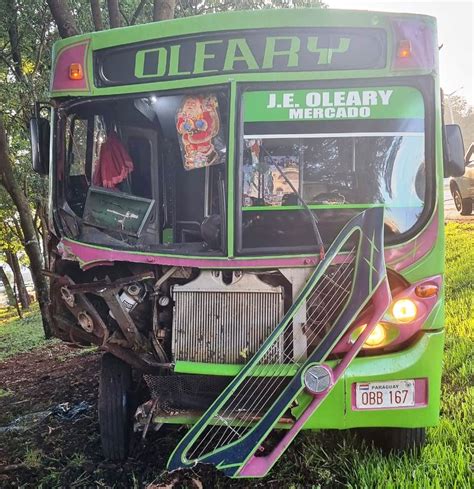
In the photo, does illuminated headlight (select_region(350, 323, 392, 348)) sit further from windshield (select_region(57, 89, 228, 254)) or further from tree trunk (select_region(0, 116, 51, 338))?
tree trunk (select_region(0, 116, 51, 338))

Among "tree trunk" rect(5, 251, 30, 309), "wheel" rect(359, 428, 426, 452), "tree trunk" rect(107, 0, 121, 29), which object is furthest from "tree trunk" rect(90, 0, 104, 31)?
"tree trunk" rect(5, 251, 30, 309)

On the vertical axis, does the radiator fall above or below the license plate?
above

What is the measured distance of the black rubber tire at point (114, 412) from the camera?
12.4 ft

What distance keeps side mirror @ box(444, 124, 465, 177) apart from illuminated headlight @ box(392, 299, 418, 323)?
0.94m

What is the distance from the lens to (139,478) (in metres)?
3.54

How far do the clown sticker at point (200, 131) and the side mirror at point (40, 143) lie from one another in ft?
3.45

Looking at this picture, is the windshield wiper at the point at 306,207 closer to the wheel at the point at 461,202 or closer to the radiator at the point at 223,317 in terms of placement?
the radiator at the point at 223,317

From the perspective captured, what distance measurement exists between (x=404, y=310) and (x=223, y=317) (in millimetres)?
→ 1082

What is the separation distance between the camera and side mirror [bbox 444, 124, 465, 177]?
11.2 feet

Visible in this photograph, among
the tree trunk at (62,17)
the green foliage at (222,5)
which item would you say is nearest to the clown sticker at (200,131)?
the tree trunk at (62,17)

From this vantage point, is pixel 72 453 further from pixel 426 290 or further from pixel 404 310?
pixel 426 290

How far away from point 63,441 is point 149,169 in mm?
2364

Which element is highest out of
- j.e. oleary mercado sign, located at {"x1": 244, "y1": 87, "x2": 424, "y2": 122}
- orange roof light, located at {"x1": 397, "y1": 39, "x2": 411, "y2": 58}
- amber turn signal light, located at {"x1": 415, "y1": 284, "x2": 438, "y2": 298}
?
orange roof light, located at {"x1": 397, "y1": 39, "x2": 411, "y2": 58}

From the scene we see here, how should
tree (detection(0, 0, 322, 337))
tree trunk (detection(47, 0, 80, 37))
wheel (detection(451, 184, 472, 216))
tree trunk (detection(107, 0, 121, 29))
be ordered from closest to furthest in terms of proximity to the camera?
tree trunk (detection(47, 0, 80, 37)) → tree trunk (detection(107, 0, 121, 29)) → tree (detection(0, 0, 322, 337)) → wheel (detection(451, 184, 472, 216))
